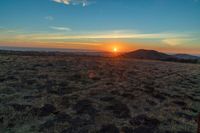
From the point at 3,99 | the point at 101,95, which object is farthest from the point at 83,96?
the point at 3,99

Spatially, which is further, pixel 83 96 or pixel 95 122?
pixel 83 96

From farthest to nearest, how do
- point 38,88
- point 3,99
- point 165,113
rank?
point 38,88 < point 3,99 < point 165,113

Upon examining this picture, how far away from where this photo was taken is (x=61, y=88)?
18.1m

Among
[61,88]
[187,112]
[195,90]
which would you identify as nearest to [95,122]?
[187,112]

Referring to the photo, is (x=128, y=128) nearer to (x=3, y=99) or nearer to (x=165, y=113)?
(x=165, y=113)

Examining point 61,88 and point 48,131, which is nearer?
point 48,131

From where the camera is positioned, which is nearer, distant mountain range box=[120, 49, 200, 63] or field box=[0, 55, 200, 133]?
field box=[0, 55, 200, 133]

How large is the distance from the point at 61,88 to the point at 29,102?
463 cm

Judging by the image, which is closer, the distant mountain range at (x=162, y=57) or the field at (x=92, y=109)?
the field at (x=92, y=109)

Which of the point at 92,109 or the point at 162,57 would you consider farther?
the point at 162,57

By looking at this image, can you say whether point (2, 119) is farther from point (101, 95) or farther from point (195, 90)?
point (195, 90)

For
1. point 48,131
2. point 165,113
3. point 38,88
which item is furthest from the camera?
point 38,88

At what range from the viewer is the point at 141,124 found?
11117 millimetres

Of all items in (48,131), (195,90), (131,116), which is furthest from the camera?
(195,90)
